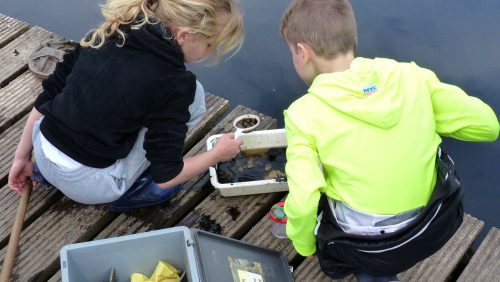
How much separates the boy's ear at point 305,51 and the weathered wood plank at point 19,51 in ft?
5.34

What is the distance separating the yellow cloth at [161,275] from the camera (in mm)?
1688

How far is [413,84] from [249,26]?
1.61m

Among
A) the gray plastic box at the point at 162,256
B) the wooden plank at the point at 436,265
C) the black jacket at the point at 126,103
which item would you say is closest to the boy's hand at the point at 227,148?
the black jacket at the point at 126,103

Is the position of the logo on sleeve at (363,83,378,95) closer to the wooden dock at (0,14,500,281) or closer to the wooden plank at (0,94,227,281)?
the wooden dock at (0,14,500,281)

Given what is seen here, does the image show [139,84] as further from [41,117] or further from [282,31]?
[41,117]

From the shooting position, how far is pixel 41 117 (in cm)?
205

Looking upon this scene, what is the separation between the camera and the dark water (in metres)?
2.64

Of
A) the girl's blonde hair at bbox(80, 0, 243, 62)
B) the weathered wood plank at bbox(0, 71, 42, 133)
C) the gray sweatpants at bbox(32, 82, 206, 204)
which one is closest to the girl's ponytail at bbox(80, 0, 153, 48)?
the girl's blonde hair at bbox(80, 0, 243, 62)

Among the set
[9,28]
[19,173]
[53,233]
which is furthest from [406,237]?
[9,28]

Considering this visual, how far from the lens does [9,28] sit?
114 inches

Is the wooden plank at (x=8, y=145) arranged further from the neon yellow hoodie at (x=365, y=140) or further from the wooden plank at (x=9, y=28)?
the neon yellow hoodie at (x=365, y=140)

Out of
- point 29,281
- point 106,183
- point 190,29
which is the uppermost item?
point 190,29

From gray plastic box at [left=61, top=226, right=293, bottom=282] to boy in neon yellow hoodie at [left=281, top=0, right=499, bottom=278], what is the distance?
0.80 feet

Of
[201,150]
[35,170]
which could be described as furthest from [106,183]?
[201,150]
